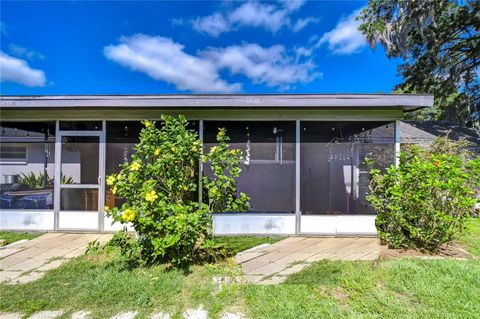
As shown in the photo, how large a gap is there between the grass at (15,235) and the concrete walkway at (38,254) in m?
0.22

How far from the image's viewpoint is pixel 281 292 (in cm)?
266

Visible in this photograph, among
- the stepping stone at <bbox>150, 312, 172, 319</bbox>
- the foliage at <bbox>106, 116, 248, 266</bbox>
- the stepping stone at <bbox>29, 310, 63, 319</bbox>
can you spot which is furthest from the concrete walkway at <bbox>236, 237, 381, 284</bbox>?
the stepping stone at <bbox>29, 310, 63, 319</bbox>

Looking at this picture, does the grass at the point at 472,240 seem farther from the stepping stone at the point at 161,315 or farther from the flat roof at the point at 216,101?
the stepping stone at the point at 161,315

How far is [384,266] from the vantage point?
3186mm

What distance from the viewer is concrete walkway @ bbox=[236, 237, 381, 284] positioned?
10.4 feet

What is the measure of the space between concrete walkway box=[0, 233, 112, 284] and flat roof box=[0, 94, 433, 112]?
2226 millimetres

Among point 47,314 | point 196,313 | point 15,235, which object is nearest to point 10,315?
point 47,314

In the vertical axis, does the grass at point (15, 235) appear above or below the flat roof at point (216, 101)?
below

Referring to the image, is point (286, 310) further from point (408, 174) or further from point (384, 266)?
point (408, 174)

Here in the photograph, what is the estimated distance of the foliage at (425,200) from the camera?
3484 mm

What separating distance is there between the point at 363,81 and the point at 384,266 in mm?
15856

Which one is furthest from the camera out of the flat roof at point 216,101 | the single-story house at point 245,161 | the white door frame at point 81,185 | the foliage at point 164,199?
the white door frame at point 81,185

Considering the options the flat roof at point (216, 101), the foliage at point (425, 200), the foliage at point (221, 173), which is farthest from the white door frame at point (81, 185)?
the foliage at point (425, 200)

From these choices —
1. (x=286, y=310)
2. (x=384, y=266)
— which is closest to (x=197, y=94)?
(x=286, y=310)
